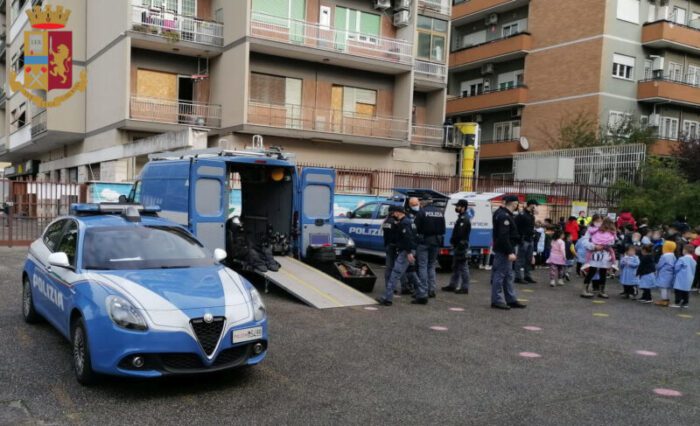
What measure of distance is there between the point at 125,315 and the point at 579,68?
110 ft

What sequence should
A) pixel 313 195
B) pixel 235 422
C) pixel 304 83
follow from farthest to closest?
pixel 304 83 → pixel 313 195 → pixel 235 422

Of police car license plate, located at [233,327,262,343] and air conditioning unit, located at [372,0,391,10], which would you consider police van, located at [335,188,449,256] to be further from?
air conditioning unit, located at [372,0,391,10]

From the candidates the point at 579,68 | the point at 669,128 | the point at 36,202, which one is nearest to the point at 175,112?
the point at 36,202

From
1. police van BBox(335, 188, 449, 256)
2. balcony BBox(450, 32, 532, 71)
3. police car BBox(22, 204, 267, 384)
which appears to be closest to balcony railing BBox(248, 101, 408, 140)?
police van BBox(335, 188, 449, 256)

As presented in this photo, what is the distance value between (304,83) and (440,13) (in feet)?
31.2

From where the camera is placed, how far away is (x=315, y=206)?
11.5m

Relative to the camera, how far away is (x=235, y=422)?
4.64m

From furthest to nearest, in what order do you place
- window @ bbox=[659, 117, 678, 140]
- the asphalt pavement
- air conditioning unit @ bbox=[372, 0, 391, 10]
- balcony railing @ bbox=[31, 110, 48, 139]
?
window @ bbox=[659, 117, 678, 140], balcony railing @ bbox=[31, 110, 48, 139], air conditioning unit @ bbox=[372, 0, 391, 10], the asphalt pavement

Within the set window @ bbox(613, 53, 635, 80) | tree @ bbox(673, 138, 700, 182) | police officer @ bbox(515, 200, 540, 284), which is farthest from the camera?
window @ bbox(613, 53, 635, 80)

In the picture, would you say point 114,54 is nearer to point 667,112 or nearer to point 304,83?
point 304,83

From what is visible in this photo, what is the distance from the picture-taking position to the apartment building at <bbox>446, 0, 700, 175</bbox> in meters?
32.5

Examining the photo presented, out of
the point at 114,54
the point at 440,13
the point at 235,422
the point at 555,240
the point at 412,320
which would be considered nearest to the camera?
the point at 235,422

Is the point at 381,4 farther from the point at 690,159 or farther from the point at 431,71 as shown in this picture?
the point at 690,159

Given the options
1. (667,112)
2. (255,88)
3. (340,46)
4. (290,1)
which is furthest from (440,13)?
(667,112)
